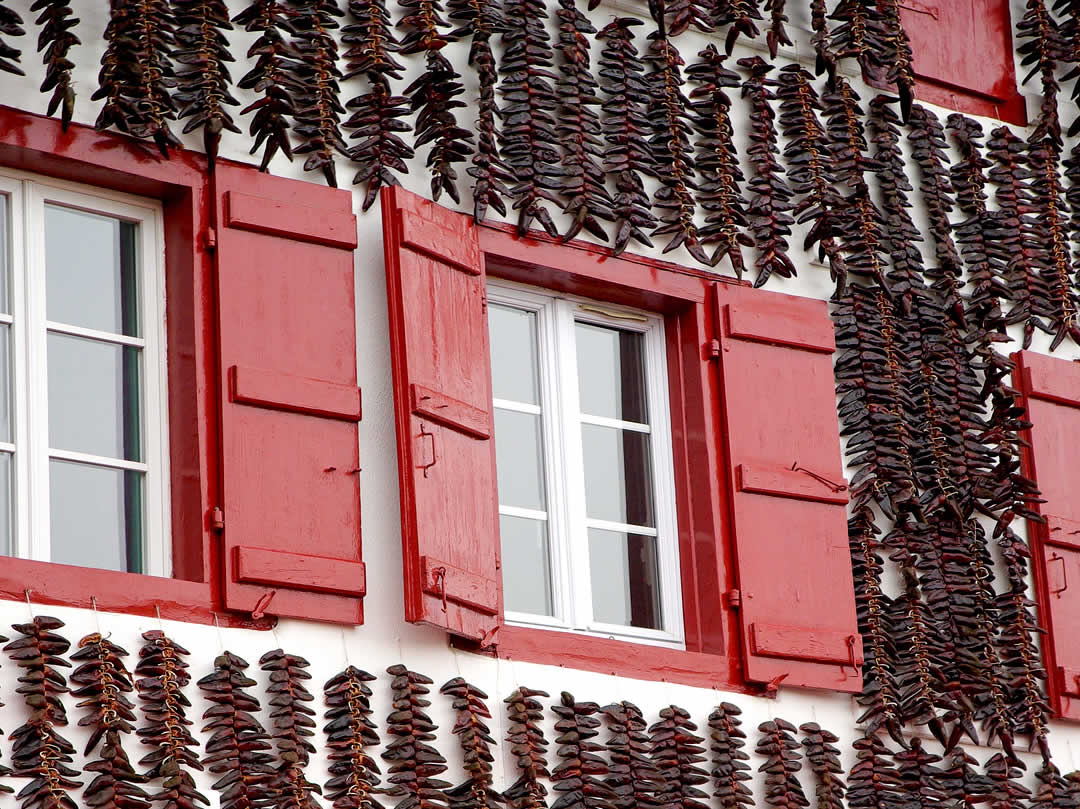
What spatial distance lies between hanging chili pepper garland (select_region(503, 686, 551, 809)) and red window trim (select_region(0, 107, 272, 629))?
2.78 feet

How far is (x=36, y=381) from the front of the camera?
6809 millimetres

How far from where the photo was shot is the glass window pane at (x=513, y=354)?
7.88 meters

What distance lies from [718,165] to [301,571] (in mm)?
2452

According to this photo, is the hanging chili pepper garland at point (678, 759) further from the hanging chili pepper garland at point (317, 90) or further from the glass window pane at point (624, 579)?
the hanging chili pepper garland at point (317, 90)

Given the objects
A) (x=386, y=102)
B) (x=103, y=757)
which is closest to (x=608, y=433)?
(x=386, y=102)

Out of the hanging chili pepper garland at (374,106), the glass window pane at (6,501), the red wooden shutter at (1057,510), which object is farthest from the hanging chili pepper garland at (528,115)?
the red wooden shutter at (1057,510)

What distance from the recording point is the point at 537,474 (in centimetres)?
782

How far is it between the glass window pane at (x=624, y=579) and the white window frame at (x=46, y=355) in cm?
158

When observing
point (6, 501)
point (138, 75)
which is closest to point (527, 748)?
point (6, 501)

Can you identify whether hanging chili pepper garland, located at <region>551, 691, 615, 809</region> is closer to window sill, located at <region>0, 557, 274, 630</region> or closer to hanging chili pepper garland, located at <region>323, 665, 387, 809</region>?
hanging chili pepper garland, located at <region>323, 665, 387, 809</region>

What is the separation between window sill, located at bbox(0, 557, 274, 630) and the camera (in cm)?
639

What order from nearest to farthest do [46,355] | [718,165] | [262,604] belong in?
[262,604]
[46,355]
[718,165]

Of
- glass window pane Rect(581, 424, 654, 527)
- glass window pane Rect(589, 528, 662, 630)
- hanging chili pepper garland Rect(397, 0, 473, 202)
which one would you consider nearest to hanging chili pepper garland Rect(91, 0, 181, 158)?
hanging chili pepper garland Rect(397, 0, 473, 202)

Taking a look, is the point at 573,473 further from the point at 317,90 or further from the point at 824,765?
the point at 317,90
